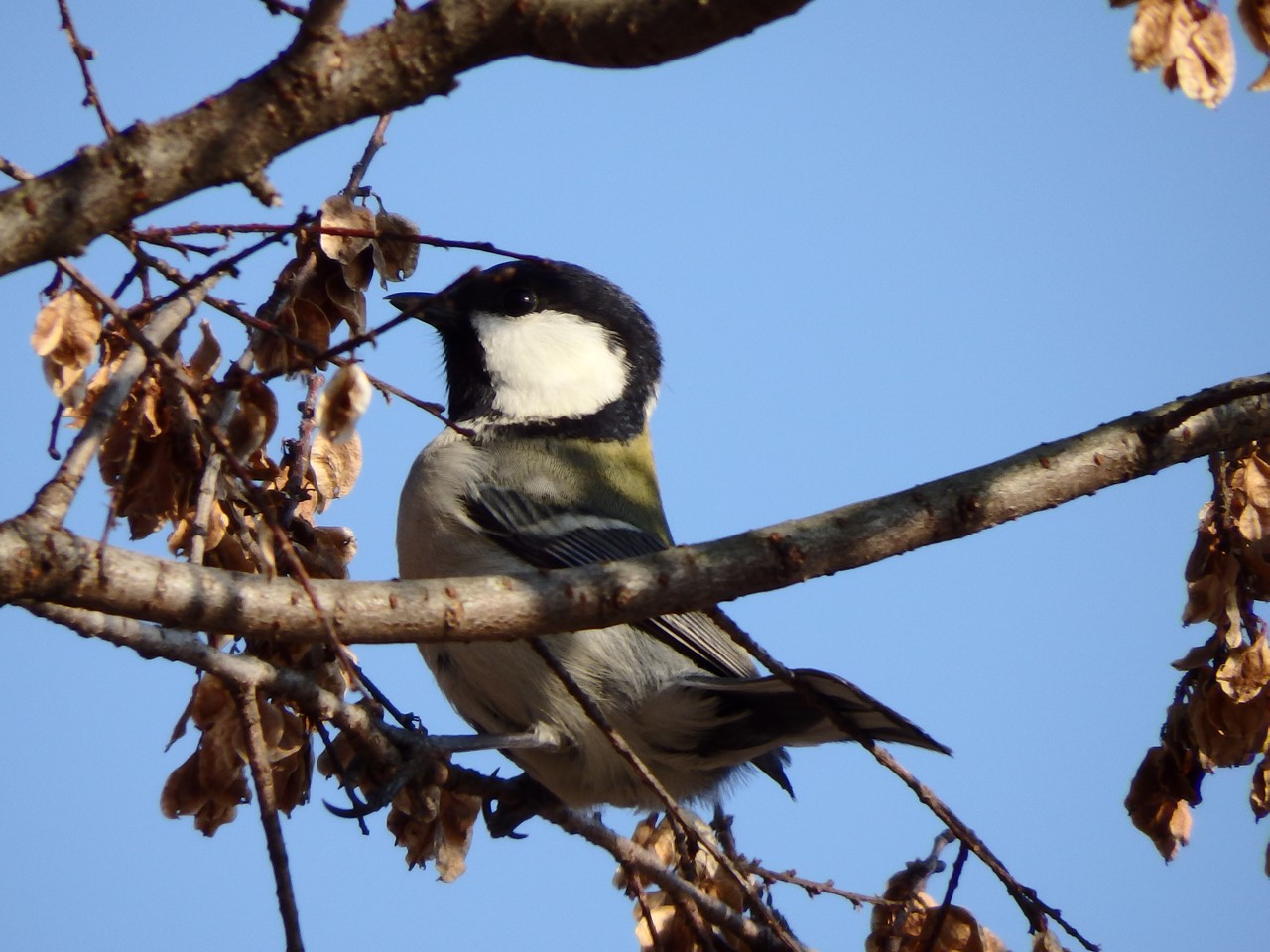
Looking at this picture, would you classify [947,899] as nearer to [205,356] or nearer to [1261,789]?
[1261,789]

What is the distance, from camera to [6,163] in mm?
2043

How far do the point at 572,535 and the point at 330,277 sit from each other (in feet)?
5.05

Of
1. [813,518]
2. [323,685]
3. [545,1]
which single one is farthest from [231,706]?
[545,1]

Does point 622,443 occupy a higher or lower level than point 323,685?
higher

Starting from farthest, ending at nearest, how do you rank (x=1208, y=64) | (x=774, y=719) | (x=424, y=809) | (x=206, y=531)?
(x=774, y=719), (x=424, y=809), (x=206, y=531), (x=1208, y=64)

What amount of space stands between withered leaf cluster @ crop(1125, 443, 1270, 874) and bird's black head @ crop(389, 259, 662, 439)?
2351 millimetres

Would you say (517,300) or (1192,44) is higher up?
(517,300)

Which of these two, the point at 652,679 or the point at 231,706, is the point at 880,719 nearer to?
the point at 652,679

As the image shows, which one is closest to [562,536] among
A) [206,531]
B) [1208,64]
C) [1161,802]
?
[206,531]

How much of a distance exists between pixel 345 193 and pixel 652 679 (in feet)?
5.36

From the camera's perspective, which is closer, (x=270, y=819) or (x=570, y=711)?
(x=270, y=819)

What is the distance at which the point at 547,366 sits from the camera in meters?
4.79

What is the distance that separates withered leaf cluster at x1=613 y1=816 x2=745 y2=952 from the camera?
308 centimetres

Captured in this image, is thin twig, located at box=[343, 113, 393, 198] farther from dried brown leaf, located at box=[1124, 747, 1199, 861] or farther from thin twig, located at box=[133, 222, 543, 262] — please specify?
dried brown leaf, located at box=[1124, 747, 1199, 861]
